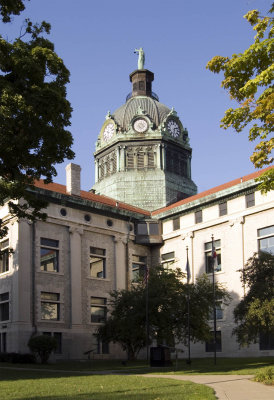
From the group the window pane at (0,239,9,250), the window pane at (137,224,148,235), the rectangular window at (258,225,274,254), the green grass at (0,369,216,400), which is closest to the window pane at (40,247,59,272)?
the window pane at (0,239,9,250)

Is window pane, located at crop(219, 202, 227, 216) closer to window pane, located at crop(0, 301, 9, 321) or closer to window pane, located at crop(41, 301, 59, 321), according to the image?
window pane, located at crop(41, 301, 59, 321)

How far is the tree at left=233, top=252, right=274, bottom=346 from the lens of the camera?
104 ft

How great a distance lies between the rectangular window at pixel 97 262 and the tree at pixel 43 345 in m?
9.83

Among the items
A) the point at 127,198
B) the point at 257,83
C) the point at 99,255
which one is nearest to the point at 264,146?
the point at 257,83

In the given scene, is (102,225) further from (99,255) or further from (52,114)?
(52,114)

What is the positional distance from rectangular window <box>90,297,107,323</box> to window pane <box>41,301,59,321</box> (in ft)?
12.7

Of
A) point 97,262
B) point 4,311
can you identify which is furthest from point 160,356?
point 97,262

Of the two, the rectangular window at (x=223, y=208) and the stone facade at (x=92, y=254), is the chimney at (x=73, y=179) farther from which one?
the rectangular window at (x=223, y=208)

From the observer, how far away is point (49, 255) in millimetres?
48312

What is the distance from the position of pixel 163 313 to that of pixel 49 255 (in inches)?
558

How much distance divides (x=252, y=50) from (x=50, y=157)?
13073mm

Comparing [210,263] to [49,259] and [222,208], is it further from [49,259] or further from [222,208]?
[49,259]

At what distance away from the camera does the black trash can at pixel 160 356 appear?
110ft

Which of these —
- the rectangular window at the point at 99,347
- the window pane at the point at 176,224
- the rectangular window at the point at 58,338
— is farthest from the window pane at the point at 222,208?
the rectangular window at the point at 58,338
